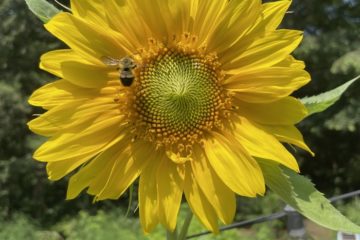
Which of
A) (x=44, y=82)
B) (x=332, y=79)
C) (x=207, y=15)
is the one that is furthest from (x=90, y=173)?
(x=332, y=79)

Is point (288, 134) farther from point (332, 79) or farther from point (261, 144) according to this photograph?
point (332, 79)

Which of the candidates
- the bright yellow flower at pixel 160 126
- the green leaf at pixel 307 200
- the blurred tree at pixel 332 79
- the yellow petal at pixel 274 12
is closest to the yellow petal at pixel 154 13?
the bright yellow flower at pixel 160 126

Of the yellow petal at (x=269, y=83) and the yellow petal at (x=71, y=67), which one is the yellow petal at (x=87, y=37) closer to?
the yellow petal at (x=71, y=67)

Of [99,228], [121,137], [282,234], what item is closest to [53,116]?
[121,137]

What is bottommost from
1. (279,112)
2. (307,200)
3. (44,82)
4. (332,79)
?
(332,79)

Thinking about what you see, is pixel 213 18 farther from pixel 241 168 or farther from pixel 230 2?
pixel 241 168

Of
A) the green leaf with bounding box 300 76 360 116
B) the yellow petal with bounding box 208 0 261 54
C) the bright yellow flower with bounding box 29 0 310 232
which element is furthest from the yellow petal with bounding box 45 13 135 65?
the green leaf with bounding box 300 76 360 116
